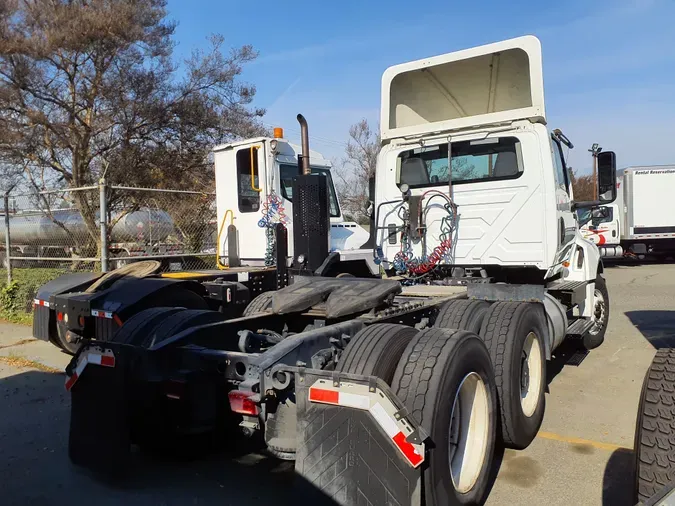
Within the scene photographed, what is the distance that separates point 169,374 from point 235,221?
15.4 feet

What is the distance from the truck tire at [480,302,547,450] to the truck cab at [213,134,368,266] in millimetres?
3376

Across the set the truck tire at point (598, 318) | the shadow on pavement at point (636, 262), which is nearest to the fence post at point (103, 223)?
the truck tire at point (598, 318)

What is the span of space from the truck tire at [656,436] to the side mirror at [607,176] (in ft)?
12.8

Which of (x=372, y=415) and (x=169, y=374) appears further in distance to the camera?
(x=169, y=374)

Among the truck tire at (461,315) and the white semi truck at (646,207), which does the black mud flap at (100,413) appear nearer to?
the truck tire at (461,315)

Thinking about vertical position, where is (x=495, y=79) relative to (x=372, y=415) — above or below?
above

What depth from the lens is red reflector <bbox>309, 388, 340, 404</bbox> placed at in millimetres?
2720

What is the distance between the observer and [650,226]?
2211cm

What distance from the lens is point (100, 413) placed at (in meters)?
3.53

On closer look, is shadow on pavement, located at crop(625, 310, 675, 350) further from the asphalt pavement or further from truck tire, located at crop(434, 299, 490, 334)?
truck tire, located at crop(434, 299, 490, 334)

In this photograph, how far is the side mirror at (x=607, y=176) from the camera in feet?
21.0

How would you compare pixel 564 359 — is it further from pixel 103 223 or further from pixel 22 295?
pixel 22 295

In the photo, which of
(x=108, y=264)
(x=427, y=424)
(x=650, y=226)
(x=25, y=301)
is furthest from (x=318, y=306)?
(x=650, y=226)

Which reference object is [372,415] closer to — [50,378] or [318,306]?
[318,306]
